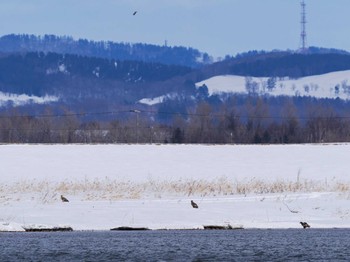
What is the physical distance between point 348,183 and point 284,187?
4.62 metres

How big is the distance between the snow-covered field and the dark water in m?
2.55

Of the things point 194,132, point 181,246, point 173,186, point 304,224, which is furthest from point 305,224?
point 194,132

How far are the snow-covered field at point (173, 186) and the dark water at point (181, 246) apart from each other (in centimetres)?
255


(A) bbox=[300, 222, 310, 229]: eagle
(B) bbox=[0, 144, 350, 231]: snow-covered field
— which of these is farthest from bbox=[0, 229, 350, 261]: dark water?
(B) bbox=[0, 144, 350, 231]: snow-covered field

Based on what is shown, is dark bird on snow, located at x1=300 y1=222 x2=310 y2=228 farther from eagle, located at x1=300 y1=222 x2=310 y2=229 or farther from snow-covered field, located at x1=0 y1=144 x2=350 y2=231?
snow-covered field, located at x1=0 y1=144 x2=350 y2=231

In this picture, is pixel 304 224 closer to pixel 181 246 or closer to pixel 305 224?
pixel 305 224

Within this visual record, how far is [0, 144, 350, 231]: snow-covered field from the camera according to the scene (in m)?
43.3

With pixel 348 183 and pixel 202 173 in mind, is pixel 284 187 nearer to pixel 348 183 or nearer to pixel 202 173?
pixel 348 183

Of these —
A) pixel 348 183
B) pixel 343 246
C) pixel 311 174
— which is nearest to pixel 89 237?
pixel 343 246

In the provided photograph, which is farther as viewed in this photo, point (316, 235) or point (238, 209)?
point (238, 209)

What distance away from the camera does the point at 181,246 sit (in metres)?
34.8

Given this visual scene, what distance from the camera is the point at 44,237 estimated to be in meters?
38.2

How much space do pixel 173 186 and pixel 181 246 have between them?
69.3 feet

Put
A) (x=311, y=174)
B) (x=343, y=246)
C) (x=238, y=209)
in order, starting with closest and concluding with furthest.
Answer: (x=343, y=246), (x=238, y=209), (x=311, y=174)
